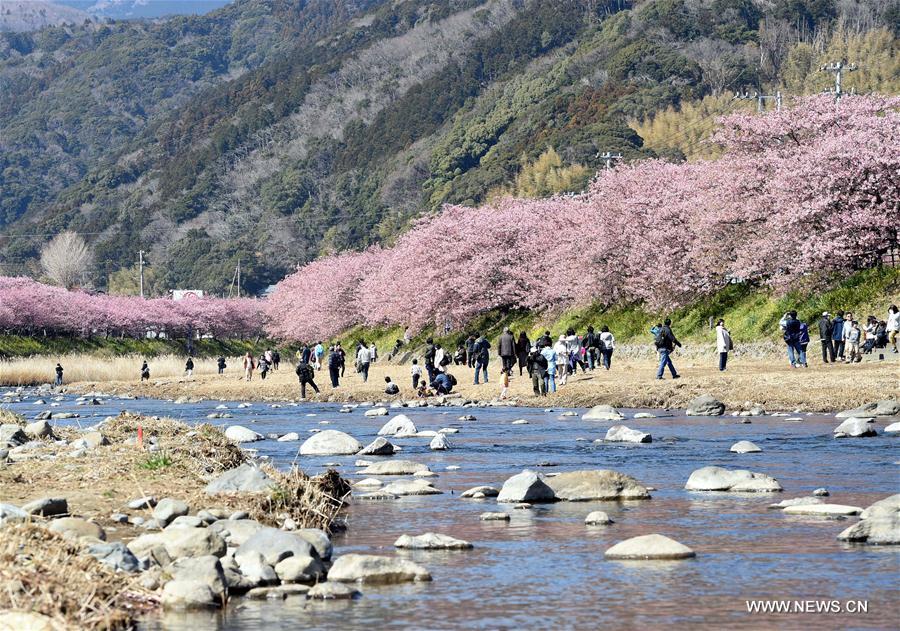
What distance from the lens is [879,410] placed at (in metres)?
29.7

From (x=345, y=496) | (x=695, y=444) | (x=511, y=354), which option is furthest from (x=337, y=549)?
(x=511, y=354)

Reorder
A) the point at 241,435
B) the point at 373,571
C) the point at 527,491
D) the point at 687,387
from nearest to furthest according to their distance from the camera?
the point at 373,571 → the point at 527,491 → the point at 241,435 → the point at 687,387

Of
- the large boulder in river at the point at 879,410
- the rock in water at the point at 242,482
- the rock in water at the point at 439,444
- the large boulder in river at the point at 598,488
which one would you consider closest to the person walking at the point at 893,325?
the large boulder in river at the point at 879,410

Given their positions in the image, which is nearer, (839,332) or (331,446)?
(331,446)

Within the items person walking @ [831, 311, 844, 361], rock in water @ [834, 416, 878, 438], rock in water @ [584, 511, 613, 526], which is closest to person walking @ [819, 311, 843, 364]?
person walking @ [831, 311, 844, 361]

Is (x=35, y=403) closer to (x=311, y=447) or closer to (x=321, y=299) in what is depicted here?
(x=311, y=447)

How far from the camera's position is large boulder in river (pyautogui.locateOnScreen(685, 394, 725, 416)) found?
33438 millimetres

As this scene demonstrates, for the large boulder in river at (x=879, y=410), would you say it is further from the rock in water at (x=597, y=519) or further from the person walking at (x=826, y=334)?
the rock in water at (x=597, y=519)

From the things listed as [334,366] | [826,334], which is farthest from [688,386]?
[334,366]

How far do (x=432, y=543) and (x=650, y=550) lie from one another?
2.21 m

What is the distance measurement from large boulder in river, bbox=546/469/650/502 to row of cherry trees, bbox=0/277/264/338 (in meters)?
109

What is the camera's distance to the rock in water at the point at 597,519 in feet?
47.9

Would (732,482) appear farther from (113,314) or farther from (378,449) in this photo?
(113,314)

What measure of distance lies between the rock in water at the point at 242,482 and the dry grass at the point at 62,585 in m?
4.79
